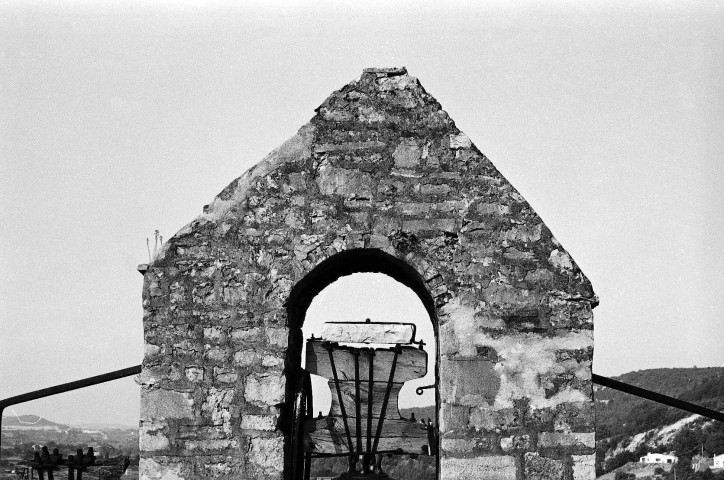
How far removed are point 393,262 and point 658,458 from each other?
47.5ft

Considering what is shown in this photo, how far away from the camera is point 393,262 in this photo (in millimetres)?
5766

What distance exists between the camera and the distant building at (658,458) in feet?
59.6

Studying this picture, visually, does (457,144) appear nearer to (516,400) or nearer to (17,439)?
(516,400)

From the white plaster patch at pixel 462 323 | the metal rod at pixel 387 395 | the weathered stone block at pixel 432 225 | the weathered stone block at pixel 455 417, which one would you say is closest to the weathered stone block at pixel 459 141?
the weathered stone block at pixel 432 225

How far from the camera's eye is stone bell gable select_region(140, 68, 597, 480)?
532 cm

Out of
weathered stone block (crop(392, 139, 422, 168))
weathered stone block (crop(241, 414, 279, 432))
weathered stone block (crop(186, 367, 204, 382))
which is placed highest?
weathered stone block (crop(392, 139, 422, 168))

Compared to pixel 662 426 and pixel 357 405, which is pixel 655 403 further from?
pixel 357 405

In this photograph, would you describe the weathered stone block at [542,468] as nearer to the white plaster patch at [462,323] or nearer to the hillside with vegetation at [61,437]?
the white plaster patch at [462,323]

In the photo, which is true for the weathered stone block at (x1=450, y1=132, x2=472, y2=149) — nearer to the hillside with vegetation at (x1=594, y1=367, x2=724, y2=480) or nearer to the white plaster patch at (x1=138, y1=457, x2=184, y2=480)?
the white plaster patch at (x1=138, y1=457, x2=184, y2=480)

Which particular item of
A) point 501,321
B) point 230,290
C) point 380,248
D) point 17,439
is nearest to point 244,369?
point 230,290

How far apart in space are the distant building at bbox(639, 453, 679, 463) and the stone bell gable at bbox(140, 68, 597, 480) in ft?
45.7

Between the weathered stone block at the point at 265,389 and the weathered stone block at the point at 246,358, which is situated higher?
the weathered stone block at the point at 246,358

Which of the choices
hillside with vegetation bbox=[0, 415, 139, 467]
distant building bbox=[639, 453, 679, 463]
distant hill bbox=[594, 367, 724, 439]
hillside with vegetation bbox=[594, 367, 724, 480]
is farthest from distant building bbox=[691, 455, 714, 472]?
hillside with vegetation bbox=[0, 415, 139, 467]

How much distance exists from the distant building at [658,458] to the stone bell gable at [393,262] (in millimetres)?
13924
